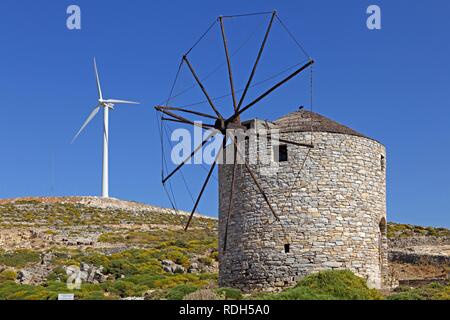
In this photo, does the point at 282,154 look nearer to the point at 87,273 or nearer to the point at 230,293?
the point at 230,293

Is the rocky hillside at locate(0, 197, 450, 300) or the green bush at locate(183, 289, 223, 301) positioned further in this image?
the rocky hillside at locate(0, 197, 450, 300)

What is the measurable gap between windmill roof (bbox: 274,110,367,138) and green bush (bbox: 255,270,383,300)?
14.5 ft

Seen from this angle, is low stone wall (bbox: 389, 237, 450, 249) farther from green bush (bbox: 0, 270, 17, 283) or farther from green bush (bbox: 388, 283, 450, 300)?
green bush (bbox: 0, 270, 17, 283)

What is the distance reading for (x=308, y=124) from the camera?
21.6 metres

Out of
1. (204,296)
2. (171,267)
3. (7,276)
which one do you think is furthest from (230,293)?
(171,267)

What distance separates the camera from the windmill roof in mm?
21047

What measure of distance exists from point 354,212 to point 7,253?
29316 millimetres

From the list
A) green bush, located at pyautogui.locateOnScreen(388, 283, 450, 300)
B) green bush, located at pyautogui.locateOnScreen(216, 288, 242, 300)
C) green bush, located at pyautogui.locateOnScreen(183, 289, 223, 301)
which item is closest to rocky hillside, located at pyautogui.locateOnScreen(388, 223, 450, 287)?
green bush, located at pyautogui.locateOnScreen(388, 283, 450, 300)

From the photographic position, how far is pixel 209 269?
129 ft

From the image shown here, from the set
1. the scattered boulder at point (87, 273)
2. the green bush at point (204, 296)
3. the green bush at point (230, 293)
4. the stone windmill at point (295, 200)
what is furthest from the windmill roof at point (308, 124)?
the scattered boulder at point (87, 273)

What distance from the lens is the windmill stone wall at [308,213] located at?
20172 mm

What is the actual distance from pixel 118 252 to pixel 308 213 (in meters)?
26.6
